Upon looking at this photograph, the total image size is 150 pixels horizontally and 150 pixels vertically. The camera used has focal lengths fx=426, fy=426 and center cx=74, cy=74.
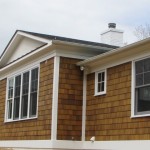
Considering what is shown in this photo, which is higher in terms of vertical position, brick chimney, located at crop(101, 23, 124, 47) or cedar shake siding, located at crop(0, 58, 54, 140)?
brick chimney, located at crop(101, 23, 124, 47)

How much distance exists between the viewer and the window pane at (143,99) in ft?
40.1

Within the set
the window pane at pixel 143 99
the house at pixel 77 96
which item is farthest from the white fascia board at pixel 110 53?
the window pane at pixel 143 99

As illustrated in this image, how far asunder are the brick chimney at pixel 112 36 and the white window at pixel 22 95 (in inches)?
180

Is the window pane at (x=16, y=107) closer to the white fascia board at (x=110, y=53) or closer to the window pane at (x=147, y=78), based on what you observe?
the white fascia board at (x=110, y=53)

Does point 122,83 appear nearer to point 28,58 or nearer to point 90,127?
point 90,127

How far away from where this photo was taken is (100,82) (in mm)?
14773

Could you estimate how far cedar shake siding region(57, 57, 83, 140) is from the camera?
590 inches

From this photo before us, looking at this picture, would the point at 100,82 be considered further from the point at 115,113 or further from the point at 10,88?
the point at 10,88

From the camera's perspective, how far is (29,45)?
18.2 meters

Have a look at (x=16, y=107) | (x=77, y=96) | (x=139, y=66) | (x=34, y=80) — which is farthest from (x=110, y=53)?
(x=16, y=107)

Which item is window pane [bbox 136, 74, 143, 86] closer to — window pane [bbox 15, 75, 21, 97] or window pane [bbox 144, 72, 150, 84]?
window pane [bbox 144, 72, 150, 84]

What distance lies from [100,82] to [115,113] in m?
1.60

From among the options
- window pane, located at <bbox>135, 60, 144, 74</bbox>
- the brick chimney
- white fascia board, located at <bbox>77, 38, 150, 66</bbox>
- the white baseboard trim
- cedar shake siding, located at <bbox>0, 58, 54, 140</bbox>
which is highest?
the brick chimney

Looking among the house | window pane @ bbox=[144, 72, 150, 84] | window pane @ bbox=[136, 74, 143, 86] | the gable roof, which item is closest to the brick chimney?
the gable roof
